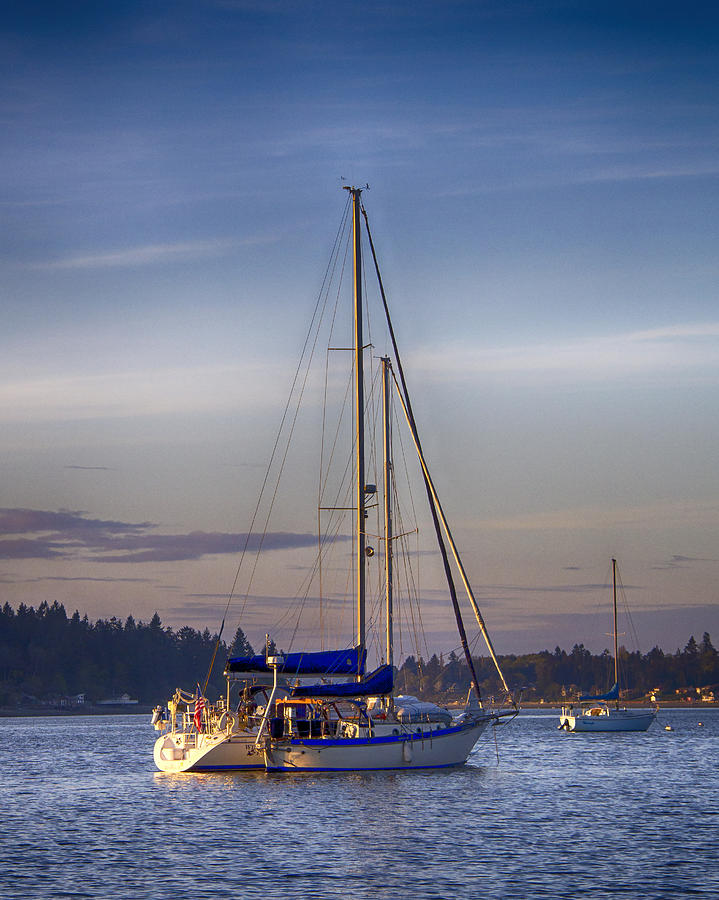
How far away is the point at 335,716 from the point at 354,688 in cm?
525

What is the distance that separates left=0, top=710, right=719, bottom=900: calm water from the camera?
123 ft

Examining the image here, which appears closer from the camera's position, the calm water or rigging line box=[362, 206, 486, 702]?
the calm water

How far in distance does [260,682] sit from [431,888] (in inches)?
1208

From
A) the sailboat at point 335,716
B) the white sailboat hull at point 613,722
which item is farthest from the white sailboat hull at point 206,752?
the white sailboat hull at point 613,722

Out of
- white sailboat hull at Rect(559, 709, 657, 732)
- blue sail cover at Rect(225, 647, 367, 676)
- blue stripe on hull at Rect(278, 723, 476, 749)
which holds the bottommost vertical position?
white sailboat hull at Rect(559, 709, 657, 732)

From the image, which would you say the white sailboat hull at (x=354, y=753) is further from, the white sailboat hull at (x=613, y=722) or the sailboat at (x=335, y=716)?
the white sailboat hull at (x=613, y=722)

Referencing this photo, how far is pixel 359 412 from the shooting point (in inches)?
2724

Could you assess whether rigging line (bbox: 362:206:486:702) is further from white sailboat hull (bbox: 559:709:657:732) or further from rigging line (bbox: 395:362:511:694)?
white sailboat hull (bbox: 559:709:657:732)

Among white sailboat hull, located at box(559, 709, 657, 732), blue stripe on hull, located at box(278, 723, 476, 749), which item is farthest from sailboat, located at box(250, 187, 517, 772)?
white sailboat hull, located at box(559, 709, 657, 732)

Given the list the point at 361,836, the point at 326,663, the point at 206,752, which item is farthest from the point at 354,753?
the point at 361,836

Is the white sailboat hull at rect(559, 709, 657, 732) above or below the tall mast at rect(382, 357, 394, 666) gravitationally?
below

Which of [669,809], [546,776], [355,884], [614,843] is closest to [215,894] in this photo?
[355,884]

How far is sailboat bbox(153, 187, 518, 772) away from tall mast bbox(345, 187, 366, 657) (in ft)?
0.17

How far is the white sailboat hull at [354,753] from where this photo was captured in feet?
205
